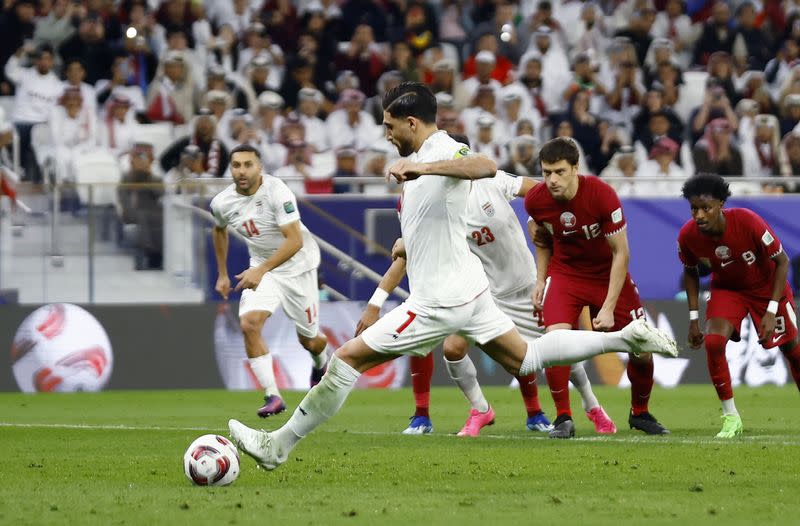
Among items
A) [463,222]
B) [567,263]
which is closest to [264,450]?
[463,222]

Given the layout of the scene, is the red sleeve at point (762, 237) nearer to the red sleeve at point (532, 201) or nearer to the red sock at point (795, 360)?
the red sock at point (795, 360)

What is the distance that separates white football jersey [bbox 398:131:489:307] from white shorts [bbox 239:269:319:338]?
18.6ft

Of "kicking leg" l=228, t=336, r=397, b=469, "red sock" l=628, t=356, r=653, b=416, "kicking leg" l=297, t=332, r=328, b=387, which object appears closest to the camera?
"kicking leg" l=228, t=336, r=397, b=469

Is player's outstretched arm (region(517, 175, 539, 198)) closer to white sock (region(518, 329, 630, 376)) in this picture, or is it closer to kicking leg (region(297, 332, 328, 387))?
white sock (region(518, 329, 630, 376))

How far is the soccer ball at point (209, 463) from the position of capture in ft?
26.4

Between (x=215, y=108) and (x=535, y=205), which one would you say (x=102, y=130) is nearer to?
(x=215, y=108)

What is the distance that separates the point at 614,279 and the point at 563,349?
1433mm


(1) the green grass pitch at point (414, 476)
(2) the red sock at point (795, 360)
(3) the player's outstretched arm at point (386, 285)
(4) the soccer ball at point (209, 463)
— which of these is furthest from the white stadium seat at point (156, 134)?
(4) the soccer ball at point (209, 463)

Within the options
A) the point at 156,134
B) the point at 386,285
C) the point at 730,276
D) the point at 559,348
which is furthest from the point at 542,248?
the point at 156,134

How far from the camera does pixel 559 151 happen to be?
10312 mm

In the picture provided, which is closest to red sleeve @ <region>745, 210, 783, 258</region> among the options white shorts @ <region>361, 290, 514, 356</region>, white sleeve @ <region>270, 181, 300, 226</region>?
white shorts @ <region>361, 290, 514, 356</region>

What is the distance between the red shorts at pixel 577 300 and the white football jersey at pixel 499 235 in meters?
0.71

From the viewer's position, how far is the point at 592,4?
2345 cm

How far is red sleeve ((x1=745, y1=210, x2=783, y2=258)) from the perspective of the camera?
35.1 feet
